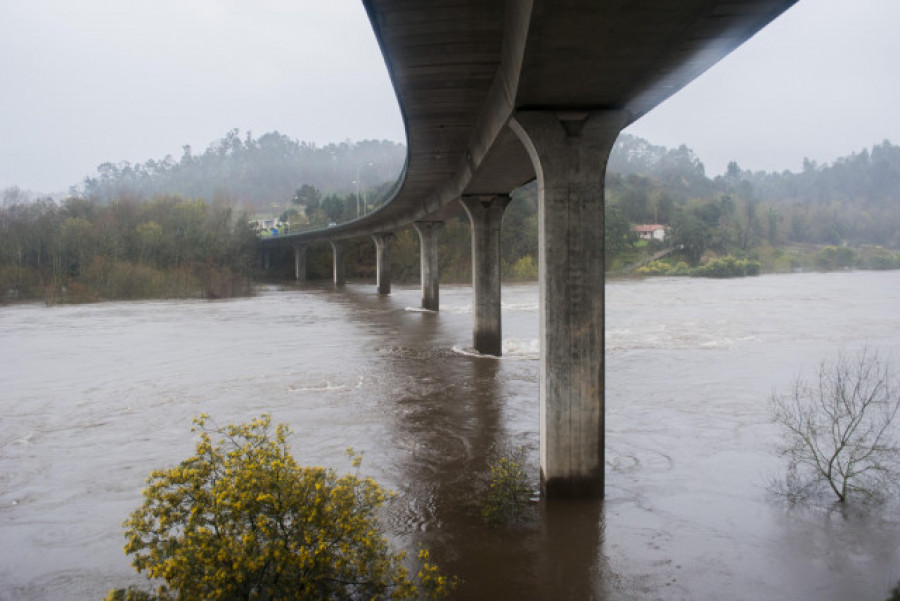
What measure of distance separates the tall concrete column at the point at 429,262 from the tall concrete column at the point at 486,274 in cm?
1774

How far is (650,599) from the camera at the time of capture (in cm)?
712

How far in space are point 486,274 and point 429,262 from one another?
18876mm

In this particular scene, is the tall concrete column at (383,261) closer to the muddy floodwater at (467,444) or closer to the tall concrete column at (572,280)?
the muddy floodwater at (467,444)

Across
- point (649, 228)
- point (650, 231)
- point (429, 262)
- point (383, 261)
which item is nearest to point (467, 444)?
point (429, 262)

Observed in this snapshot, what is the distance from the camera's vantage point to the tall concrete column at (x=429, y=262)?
4275 centimetres

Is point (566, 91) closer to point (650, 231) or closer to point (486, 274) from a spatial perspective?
point (486, 274)

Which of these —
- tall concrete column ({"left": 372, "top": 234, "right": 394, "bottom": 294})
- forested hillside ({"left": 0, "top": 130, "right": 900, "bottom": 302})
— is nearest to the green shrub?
forested hillside ({"left": 0, "top": 130, "right": 900, "bottom": 302})

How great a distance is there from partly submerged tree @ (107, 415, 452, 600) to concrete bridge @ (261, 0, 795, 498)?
3770 millimetres

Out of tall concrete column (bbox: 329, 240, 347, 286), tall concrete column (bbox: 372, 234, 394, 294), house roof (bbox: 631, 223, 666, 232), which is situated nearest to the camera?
tall concrete column (bbox: 372, 234, 394, 294)

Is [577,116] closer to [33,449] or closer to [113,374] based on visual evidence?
[33,449]

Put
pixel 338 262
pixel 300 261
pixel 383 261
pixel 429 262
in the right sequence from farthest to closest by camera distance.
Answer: pixel 300 261 < pixel 338 262 < pixel 383 261 < pixel 429 262

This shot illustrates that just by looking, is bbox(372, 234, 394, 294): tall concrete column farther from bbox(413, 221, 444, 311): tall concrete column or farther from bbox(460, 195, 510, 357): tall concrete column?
bbox(460, 195, 510, 357): tall concrete column

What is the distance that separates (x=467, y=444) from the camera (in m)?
13.0

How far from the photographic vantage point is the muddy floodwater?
790 centimetres
